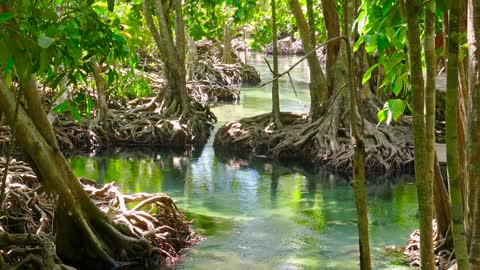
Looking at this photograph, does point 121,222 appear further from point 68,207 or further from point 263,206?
point 263,206

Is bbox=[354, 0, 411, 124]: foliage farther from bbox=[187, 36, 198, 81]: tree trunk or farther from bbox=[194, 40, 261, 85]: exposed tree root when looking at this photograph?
bbox=[194, 40, 261, 85]: exposed tree root

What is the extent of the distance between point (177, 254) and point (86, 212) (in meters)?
1.21

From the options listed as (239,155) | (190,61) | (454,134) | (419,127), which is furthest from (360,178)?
(190,61)

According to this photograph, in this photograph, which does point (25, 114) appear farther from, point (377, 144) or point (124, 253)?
point (377, 144)

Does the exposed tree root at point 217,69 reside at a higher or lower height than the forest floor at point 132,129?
higher

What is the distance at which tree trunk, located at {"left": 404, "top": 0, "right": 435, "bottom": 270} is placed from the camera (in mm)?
2188

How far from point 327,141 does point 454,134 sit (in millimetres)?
10138

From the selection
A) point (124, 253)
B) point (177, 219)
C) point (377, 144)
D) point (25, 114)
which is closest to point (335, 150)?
point (377, 144)

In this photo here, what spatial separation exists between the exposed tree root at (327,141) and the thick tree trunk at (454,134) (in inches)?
377

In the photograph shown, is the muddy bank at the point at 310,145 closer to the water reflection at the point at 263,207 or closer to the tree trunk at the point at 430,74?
the water reflection at the point at 263,207

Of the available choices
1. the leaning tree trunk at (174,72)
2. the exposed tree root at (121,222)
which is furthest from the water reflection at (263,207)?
the leaning tree trunk at (174,72)

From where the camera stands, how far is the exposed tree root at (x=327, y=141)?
11.8m

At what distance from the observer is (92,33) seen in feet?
11.6

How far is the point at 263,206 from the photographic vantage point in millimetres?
9438
